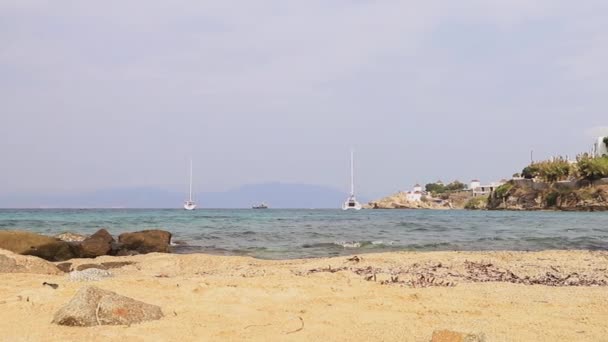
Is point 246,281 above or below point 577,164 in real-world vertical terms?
below

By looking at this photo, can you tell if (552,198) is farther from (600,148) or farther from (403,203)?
(403,203)

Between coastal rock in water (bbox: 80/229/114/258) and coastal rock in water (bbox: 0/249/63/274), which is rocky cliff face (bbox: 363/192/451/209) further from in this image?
coastal rock in water (bbox: 0/249/63/274)

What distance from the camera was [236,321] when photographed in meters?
5.67

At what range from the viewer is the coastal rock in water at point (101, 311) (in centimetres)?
532

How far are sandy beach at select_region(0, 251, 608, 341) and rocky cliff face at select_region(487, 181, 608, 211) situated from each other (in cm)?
8449

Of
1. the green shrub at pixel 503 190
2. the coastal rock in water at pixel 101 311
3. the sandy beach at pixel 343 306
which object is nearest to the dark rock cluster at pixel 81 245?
the sandy beach at pixel 343 306

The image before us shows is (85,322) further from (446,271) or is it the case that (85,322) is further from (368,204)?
(368,204)

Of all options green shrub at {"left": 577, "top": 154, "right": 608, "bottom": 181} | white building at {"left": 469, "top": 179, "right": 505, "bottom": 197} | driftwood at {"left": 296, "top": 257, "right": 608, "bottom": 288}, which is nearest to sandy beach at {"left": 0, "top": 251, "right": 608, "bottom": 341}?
driftwood at {"left": 296, "top": 257, "right": 608, "bottom": 288}

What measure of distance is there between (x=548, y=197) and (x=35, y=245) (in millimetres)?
93350

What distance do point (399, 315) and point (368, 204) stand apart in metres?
146

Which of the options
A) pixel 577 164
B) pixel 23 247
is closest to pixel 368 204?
pixel 577 164

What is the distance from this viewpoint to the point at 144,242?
1820 cm

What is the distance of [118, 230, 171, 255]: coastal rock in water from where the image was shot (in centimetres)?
1780

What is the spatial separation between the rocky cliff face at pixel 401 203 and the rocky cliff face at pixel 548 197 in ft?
102
